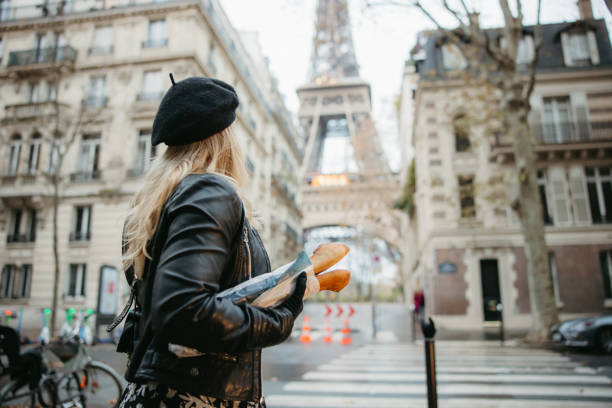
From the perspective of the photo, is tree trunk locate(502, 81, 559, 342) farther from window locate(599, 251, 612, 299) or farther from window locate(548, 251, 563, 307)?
window locate(599, 251, 612, 299)

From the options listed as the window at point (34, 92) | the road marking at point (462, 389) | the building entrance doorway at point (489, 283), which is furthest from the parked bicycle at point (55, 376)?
the building entrance doorway at point (489, 283)

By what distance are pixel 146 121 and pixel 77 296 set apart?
7.44m

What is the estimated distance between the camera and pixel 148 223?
136cm

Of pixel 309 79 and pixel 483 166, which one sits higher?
pixel 309 79

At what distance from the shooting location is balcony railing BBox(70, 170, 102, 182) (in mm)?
18017

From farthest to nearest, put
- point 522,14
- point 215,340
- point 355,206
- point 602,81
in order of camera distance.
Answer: point 355,206 → point 602,81 → point 522,14 → point 215,340

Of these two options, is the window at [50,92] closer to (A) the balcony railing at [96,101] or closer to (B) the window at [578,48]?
(A) the balcony railing at [96,101]

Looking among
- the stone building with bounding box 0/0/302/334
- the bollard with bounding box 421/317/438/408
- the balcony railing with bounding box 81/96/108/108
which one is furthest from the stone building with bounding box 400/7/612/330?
the bollard with bounding box 421/317/438/408

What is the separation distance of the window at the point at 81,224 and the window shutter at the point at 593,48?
2388 cm

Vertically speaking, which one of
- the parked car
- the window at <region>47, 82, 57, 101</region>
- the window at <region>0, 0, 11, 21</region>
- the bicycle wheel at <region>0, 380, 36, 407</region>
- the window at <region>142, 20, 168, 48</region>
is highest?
the window at <region>0, 0, 11, 21</region>

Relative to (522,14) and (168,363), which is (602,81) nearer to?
(522,14)

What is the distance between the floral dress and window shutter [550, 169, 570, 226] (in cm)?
2086

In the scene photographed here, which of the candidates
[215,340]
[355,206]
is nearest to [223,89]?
[215,340]

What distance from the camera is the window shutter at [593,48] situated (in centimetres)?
2064
